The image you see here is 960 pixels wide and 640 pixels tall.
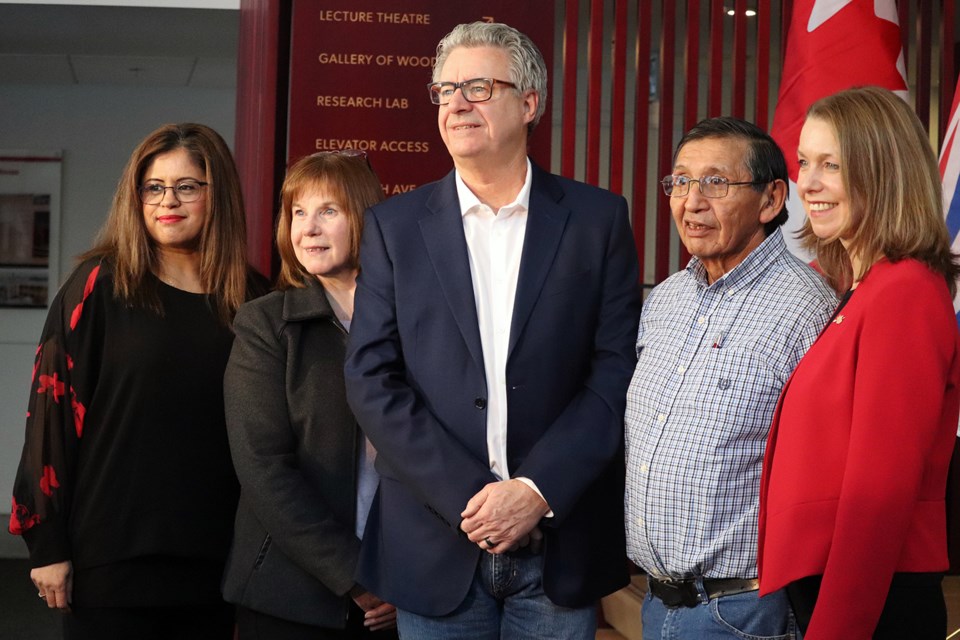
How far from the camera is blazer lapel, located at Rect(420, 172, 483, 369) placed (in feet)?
5.95

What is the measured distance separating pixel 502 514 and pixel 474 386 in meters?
0.22

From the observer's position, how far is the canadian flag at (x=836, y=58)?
330 cm

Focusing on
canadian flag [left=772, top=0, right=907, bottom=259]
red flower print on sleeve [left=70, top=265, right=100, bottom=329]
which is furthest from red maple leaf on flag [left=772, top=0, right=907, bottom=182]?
red flower print on sleeve [left=70, top=265, right=100, bottom=329]

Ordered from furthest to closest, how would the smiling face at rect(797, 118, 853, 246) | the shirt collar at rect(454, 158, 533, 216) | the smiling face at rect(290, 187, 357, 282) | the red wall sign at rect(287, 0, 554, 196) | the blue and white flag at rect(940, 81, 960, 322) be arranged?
the red wall sign at rect(287, 0, 554, 196)
the blue and white flag at rect(940, 81, 960, 322)
the smiling face at rect(290, 187, 357, 282)
the shirt collar at rect(454, 158, 533, 216)
the smiling face at rect(797, 118, 853, 246)

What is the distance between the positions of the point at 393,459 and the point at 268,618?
485 millimetres

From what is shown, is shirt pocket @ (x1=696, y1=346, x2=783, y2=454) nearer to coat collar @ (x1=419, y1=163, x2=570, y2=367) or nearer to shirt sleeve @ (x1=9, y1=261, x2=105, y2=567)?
coat collar @ (x1=419, y1=163, x2=570, y2=367)

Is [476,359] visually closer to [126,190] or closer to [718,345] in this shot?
[718,345]

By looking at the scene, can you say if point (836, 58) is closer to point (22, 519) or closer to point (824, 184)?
point (824, 184)

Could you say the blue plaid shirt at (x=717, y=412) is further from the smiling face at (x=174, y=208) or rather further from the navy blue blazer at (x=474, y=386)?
the smiling face at (x=174, y=208)

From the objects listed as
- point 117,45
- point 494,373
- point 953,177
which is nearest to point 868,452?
point 494,373

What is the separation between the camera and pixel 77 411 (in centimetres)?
216

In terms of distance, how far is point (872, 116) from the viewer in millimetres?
1549

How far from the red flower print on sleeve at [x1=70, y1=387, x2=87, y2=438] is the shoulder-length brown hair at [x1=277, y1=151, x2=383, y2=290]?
45 cm

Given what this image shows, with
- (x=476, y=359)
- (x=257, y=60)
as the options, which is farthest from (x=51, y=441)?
(x=257, y=60)
